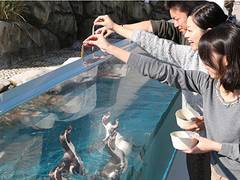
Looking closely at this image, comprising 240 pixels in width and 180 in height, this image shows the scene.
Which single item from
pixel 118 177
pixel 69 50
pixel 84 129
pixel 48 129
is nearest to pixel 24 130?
pixel 48 129

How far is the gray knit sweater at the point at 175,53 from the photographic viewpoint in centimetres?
194

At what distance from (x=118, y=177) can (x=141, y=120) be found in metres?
0.52

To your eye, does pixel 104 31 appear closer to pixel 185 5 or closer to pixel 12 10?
pixel 185 5

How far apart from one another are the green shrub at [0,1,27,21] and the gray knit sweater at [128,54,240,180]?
599 centimetres

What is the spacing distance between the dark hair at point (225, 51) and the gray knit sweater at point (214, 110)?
0.31ft

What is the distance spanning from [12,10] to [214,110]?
21.0 feet

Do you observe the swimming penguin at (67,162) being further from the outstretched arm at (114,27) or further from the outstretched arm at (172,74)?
the outstretched arm at (114,27)

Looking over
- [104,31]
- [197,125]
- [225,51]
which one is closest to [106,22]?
[104,31]

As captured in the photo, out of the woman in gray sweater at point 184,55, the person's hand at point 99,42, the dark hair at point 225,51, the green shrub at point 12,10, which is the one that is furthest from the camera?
the green shrub at point 12,10

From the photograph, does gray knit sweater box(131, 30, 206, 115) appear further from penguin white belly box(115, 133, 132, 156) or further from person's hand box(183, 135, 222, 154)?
person's hand box(183, 135, 222, 154)

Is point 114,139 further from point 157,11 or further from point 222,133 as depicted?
point 157,11

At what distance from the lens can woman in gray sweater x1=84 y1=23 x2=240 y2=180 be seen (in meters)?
1.43

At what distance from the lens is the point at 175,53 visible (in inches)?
79.5

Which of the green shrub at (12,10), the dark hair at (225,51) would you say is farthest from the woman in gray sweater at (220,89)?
the green shrub at (12,10)
